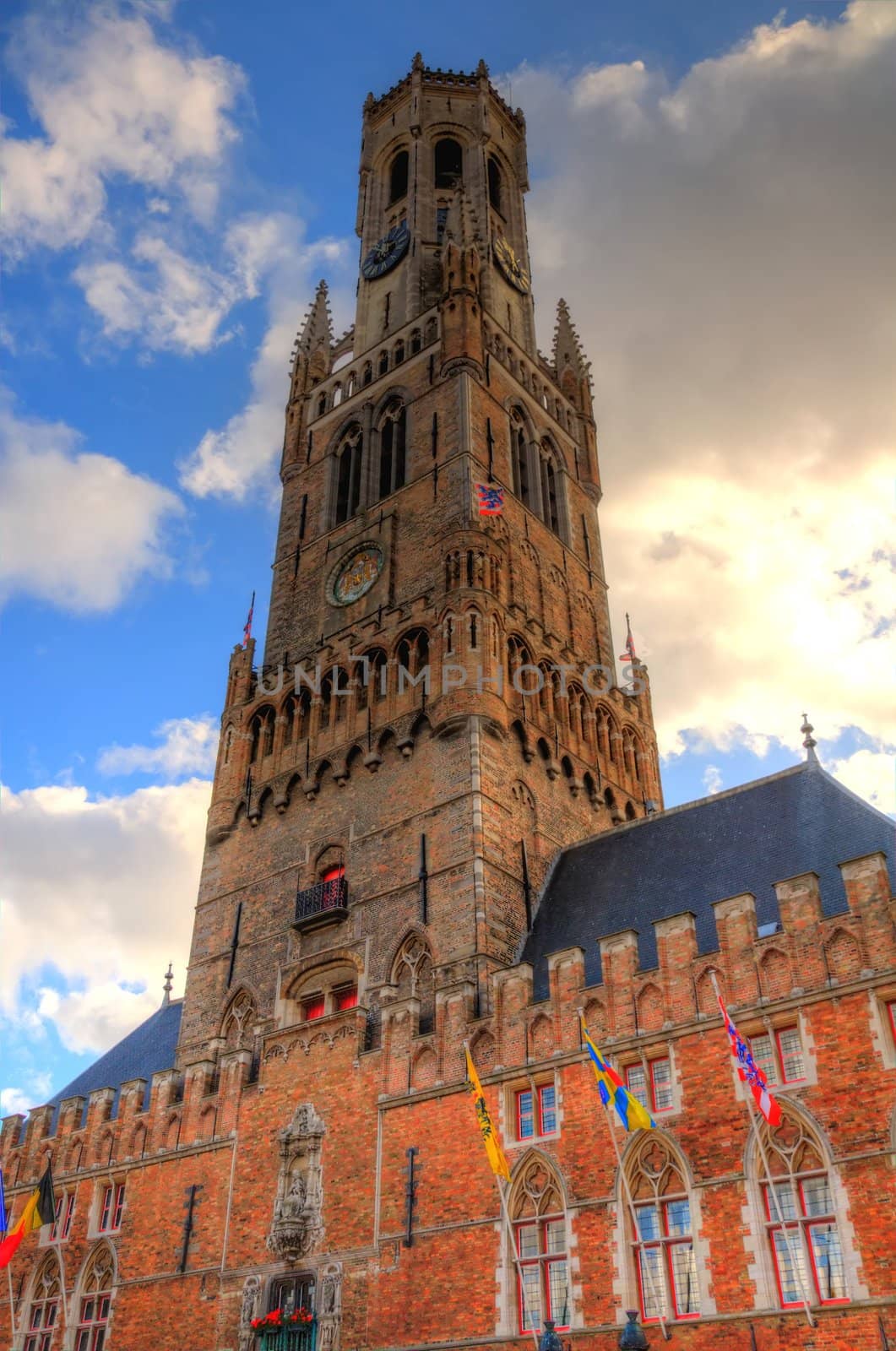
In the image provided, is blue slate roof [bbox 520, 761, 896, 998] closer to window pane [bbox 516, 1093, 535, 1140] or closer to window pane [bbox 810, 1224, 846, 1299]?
window pane [bbox 516, 1093, 535, 1140]

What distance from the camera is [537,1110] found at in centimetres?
2105

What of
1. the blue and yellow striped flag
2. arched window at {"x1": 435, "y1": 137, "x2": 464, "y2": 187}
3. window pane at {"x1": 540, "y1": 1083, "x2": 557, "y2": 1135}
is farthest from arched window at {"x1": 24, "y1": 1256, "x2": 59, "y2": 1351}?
arched window at {"x1": 435, "y1": 137, "x2": 464, "y2": 187}

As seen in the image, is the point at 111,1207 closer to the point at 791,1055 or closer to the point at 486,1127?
the point at 486,1127

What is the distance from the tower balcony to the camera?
27172mm

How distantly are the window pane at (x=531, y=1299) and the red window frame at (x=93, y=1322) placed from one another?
35.6ft

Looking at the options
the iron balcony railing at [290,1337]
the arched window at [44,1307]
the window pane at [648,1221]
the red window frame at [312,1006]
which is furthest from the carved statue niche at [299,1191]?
the arched window at [44,1307]

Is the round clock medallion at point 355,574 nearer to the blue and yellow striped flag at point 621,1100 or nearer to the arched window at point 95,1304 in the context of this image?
the blue and yellow striped flag at point 621,1100

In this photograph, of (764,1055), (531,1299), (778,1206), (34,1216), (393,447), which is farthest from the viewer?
(393,447)

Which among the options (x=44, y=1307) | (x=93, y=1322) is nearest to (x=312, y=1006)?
(x=93, y=1322)

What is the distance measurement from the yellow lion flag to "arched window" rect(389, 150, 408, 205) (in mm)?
39101

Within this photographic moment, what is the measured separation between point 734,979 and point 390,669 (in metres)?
13.5

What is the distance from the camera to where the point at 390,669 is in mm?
30344

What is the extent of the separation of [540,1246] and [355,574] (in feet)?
65.4

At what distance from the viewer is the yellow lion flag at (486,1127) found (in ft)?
64.9
